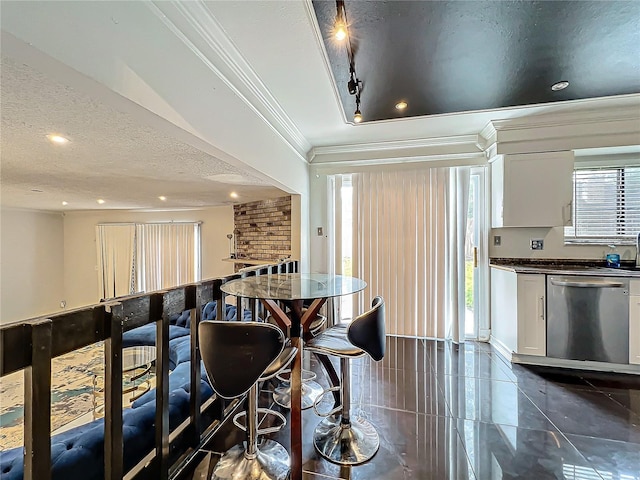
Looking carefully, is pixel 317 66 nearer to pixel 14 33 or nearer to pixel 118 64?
pixel 118 64

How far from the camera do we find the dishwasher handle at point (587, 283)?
279cm

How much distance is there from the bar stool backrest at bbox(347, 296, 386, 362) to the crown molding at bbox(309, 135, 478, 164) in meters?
2.77

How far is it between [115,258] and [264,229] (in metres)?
4.29

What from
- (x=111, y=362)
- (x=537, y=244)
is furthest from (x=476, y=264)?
(x=111, y=362)

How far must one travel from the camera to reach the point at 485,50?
6.15 ft

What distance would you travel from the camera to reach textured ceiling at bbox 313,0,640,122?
1544mm

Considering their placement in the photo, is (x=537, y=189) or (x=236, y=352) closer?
(x=236, y=352)

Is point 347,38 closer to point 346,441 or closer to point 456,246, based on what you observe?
point 346,441

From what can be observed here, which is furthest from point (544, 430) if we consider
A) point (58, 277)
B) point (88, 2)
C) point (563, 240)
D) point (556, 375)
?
point (58, 277)

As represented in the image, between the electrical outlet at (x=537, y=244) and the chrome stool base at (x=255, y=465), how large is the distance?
346cm

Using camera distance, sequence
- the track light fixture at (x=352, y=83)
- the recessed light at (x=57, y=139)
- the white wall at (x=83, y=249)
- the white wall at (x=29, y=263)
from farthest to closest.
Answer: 1. the white wall at (x=83, y=249)
2. the white wall at (x=29, y=263)
3. the track light fixture at (x=352, y=83)
4. the recessed light at (x=57, y=139)

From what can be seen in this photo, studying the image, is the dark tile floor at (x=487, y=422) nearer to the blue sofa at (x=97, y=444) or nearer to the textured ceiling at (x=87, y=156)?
the blue sofa at (x=97, y=444)

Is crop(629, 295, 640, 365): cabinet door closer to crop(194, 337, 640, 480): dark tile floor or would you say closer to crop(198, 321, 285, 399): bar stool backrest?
crop(194, 337, 640, 480): dark tile floor

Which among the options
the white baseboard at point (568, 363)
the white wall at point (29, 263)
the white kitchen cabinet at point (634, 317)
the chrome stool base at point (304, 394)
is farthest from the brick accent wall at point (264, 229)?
the white wall at point (29, 263)
